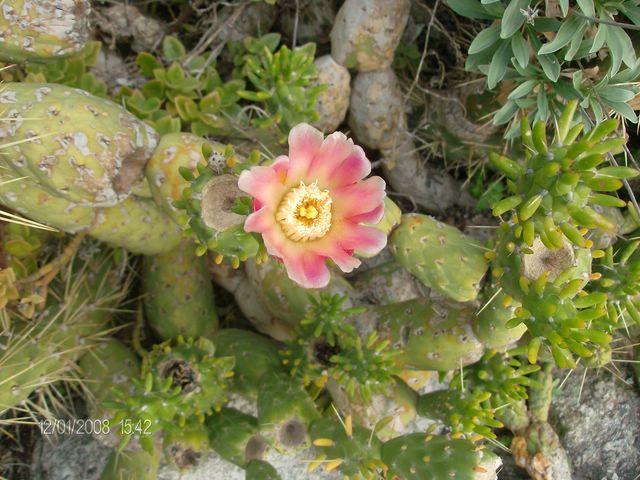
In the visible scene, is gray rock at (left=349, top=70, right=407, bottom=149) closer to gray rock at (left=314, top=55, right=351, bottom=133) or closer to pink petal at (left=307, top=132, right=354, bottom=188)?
gray rock at (left=314, top=55, right=351, bottom=133)

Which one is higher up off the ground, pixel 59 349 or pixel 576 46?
pixel 576 46

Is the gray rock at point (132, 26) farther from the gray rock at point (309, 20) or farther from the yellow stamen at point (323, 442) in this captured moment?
the yellow stamen at point (323, 442)

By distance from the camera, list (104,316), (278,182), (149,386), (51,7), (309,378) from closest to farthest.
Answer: (278,182) < (149,386) < (51,7) < (309,378) < (104,316)

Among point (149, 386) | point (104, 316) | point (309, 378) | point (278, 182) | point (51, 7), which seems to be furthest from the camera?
point (104, 316)

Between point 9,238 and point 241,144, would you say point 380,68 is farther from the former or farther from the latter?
point 9,238

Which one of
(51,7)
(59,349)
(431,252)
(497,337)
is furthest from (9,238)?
(497,337)
